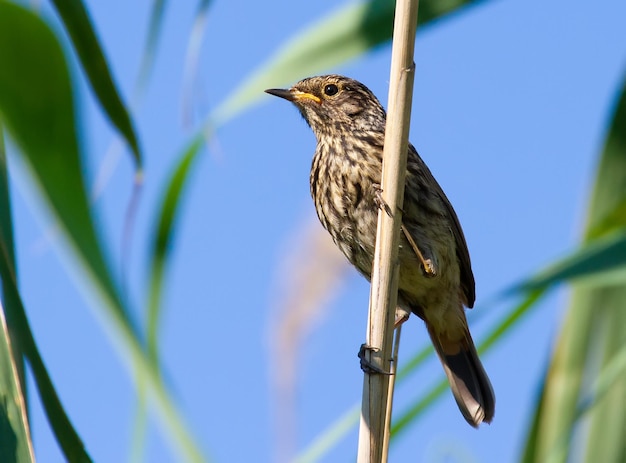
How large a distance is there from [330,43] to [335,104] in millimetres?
1577

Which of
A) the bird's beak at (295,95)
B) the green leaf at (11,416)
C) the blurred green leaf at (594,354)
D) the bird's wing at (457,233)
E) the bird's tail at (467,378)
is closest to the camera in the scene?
the green leaf at (11,416)

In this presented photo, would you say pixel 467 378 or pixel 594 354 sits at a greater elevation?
pixel 594 354

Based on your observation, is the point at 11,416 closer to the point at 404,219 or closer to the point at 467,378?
the point at 404,219

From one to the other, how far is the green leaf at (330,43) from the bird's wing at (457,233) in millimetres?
1242

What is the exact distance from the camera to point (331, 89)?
3.78 meters

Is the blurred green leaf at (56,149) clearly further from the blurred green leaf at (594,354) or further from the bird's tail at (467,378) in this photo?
the bird's tail at (467,378)

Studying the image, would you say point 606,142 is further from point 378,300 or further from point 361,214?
point 361,214

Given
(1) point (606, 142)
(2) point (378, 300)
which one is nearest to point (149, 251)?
(2) point (378, 300)

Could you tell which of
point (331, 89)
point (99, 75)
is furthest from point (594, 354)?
point (331, 89)

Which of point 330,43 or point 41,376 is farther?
point 330,43

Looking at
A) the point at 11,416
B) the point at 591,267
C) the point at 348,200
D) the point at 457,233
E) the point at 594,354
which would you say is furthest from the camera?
the point at 457,233

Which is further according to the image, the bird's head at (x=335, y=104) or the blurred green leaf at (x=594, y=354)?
the bird's head at (x=335, y=104)

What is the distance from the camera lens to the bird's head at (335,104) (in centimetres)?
358

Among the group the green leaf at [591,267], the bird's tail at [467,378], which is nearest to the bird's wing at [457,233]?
the bird's tail at [467,378]
